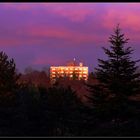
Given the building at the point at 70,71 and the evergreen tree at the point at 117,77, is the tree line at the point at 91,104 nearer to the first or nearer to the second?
the evergreen tree at the point at 117,77

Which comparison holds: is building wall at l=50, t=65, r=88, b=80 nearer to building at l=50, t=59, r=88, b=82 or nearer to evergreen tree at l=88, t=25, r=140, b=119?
building at l=50, t=59, r=88, b=82

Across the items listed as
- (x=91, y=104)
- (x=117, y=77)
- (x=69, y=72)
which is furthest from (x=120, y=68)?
(x=69, y=72)

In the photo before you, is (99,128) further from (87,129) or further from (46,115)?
(46,115)

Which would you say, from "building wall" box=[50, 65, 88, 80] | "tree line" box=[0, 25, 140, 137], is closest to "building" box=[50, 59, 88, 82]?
"building wall" box=[50, 65, 88, 80]

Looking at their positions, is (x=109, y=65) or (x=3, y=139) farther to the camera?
(x=109, y=65)

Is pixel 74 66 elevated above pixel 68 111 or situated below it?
above

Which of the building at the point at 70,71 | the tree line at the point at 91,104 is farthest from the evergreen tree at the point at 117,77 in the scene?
the building at the point at 70,71

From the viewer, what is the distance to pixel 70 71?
84.9 feet

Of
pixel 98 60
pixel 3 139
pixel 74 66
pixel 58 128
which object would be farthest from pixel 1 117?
pixel 3 139

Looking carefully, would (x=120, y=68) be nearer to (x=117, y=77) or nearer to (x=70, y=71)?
(x=117, y=77)

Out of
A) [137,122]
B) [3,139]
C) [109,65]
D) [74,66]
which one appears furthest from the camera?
[74,66]

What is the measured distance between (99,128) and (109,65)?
107 inches

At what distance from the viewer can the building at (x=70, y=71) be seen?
2390cm

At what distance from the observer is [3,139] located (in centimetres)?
149
